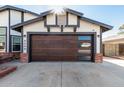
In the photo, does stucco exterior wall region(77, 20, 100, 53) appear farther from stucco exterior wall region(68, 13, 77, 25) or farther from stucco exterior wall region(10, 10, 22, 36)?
stucco exterior wall region(10, 10, 22, 36)

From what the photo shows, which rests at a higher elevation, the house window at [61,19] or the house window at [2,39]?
the house window at [61,19]

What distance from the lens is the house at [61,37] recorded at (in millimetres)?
15930

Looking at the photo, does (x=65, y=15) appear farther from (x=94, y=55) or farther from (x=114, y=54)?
(x=114, y=54)

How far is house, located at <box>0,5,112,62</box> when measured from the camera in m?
15.9

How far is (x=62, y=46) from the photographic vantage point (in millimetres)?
16469

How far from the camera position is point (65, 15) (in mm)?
15992

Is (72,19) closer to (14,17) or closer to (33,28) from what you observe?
(33,28)

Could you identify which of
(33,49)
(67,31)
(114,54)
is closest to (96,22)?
(67,31)

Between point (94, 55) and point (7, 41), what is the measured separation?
8.27m

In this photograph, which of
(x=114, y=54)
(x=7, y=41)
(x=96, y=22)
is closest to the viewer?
(x=96, y=22)

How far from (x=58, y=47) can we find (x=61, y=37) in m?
0.87

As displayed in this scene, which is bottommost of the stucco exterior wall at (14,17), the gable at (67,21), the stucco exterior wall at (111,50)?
the stucco exterior wall at (111,50)

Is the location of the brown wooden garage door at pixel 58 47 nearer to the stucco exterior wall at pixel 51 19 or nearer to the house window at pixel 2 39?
the stucco exterior wall at pixel 51 19

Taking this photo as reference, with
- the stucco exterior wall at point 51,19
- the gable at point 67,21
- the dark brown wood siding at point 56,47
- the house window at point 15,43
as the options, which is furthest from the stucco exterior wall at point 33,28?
the house window at point 15,43
